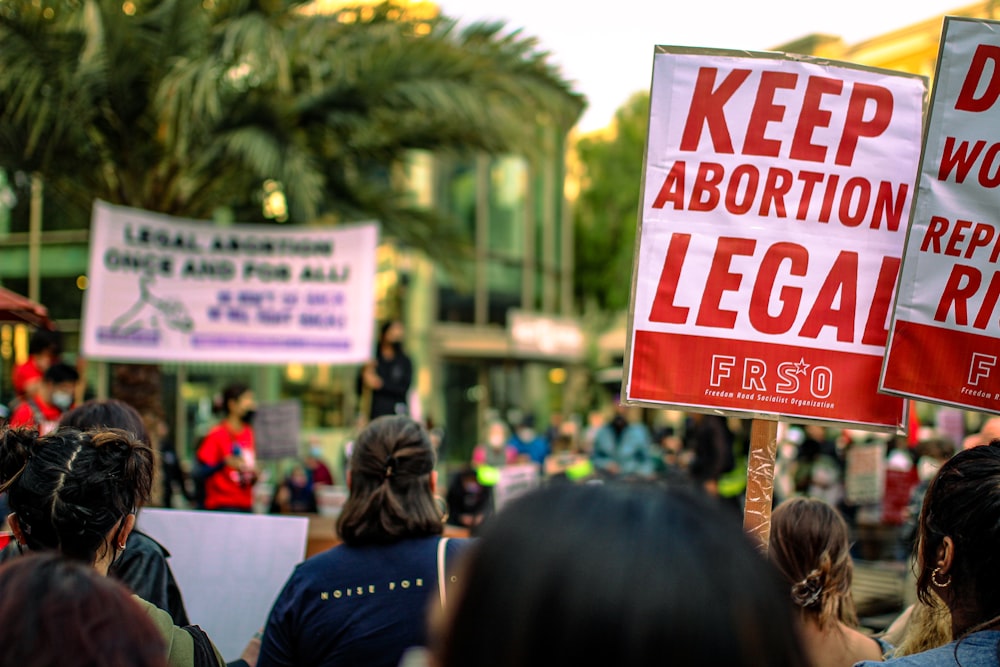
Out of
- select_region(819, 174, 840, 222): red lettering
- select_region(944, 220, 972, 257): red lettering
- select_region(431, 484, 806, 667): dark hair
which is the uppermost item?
select_region(819, 174, 840, 222): red lettering

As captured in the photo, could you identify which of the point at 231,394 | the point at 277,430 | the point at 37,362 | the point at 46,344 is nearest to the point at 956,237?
the point at 231,394

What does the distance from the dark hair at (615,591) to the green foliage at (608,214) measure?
1090 inches

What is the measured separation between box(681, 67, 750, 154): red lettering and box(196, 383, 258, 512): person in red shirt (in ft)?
16.0

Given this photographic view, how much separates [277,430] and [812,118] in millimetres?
7302

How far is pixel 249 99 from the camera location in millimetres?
8922

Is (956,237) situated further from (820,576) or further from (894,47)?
(894,47)

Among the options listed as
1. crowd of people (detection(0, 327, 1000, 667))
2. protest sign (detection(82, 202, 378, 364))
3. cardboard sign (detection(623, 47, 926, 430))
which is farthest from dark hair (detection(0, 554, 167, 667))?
protest sign (detection(82, 202, 378, 364))

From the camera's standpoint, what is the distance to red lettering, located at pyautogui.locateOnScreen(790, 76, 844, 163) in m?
3.01

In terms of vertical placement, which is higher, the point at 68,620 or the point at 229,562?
the point at 68,620

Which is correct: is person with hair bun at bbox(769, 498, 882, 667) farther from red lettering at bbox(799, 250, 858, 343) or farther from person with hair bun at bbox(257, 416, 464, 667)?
person with hair bun at bbox(257, 416, 464, 667)

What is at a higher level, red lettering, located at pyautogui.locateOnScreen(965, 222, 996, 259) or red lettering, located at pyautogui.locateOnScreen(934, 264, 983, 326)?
red lettering, located at pyautogui.locateOnScreen(965, 222, 996, 259)

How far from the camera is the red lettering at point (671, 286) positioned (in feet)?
9.90

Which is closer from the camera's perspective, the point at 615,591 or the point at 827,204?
the point at 615,591

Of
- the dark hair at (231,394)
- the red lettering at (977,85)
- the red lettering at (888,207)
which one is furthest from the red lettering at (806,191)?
the dark hair at (231,394)
